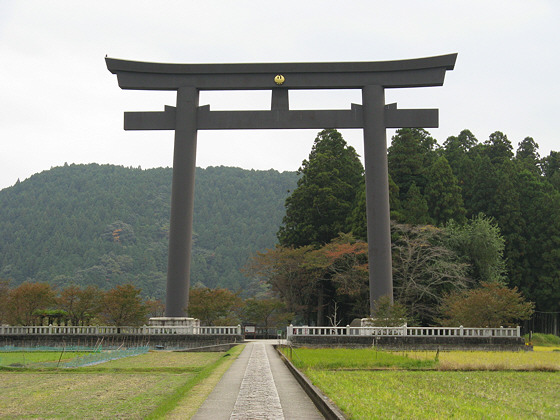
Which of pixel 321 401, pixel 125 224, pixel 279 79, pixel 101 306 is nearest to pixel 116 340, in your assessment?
pixel 101 306

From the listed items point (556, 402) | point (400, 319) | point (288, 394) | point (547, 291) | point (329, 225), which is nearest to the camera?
point (556, 402)

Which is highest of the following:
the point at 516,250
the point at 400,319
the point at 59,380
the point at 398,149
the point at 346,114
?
the point at 398,149

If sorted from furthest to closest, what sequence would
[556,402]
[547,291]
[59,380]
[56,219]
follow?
[56,219]
[547,291]
[59,380]
[556,402]

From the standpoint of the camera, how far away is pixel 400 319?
28141 millimetres

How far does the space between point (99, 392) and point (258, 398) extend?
11.7 ft

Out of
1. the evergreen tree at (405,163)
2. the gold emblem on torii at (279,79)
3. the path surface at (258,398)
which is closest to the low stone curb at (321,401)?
the path surface at (258,398)

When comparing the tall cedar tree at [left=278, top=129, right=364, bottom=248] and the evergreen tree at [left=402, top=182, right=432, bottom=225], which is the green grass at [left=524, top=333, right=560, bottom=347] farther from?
the tall cedar tree at [left=278, top=129, right=364, bottom=248]

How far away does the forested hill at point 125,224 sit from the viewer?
101 metres

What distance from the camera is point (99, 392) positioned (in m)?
12.1

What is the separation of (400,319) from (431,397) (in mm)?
Result: 17831

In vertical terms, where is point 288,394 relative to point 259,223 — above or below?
below

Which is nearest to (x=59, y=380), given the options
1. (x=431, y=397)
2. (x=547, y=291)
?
(x=431, y=397)

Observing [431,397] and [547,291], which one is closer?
[431,397]

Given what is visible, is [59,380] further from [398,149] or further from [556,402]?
[398,149]
